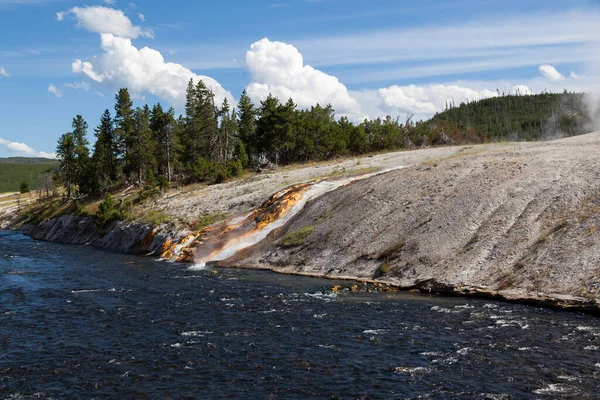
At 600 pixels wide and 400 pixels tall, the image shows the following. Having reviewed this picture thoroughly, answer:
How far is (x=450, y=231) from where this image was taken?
32438 mm

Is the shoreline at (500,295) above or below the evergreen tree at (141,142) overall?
below

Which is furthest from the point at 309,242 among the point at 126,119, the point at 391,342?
the point at 126,119

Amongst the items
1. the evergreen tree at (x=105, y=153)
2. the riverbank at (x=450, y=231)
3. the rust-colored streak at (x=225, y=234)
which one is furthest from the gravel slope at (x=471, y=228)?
the evergreen tree at (x=105, y=153)

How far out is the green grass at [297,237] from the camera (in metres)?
38.7

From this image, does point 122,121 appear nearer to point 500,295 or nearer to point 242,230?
point 242,230

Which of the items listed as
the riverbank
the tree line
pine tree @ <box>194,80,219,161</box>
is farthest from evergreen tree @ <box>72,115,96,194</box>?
the riverbank

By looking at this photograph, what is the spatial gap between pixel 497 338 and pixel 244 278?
1813 centimetres

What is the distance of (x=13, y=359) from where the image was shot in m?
17.4

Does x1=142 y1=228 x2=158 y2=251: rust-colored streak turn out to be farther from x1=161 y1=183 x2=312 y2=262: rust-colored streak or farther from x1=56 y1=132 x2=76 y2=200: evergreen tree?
x1=56 y1=132 x2=76 y2=200: evergreen tree

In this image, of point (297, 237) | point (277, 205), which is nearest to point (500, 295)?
point (297, 237)

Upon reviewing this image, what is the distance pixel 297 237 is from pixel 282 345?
20.7 m

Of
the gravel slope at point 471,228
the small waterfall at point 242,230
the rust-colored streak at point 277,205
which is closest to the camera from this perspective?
the gravel slope at point 471,228

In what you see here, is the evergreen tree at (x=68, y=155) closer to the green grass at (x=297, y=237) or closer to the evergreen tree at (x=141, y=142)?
the evergreen tree at (x=141, y=142)

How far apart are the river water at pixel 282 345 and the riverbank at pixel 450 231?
2744 millimetres
